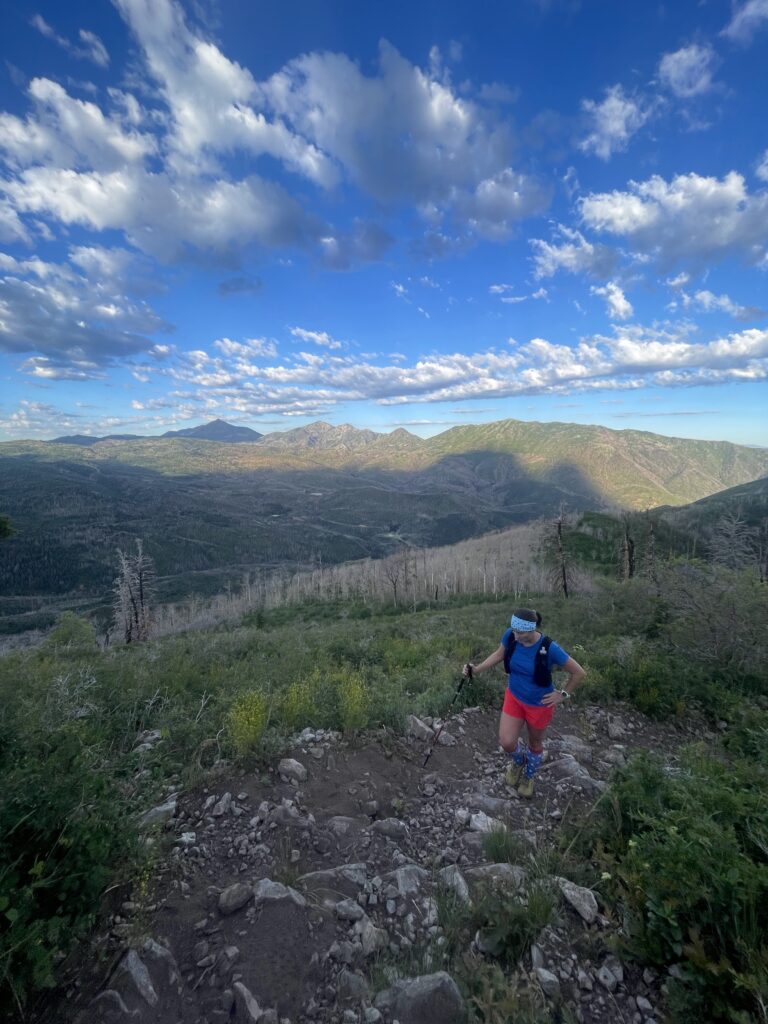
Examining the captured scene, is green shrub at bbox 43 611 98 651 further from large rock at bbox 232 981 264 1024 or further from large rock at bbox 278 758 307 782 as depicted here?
large rock at bbox 232 981 264 1024

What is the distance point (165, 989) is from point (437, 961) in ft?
5.97

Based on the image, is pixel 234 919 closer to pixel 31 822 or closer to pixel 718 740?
pixel 31 822

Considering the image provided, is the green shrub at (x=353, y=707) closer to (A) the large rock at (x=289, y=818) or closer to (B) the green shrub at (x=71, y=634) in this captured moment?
(A) the large rock at (x=289, y=818)

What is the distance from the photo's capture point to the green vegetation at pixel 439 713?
2820 millimetres

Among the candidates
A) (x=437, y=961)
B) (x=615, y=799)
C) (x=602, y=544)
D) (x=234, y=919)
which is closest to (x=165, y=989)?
(x=234, y=919)

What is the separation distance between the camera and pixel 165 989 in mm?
2945

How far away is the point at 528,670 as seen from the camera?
18.6 ft

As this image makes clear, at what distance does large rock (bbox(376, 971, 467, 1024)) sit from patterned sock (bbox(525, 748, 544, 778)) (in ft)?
9.49

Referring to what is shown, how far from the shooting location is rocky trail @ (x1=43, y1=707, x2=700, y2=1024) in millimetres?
2871

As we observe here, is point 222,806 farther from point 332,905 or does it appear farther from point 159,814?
point 332,905

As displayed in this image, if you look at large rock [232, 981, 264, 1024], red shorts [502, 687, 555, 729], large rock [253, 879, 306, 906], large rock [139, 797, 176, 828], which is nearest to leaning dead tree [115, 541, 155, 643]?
large rock [139, 797, 176, 828]

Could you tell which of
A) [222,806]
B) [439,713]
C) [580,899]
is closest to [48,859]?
[222,806]

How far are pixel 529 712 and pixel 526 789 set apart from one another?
84 centimetres

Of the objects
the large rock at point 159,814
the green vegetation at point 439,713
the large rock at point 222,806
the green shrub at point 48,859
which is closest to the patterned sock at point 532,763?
the green vegetation at point 439,713
